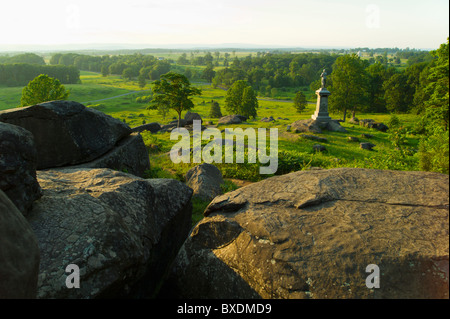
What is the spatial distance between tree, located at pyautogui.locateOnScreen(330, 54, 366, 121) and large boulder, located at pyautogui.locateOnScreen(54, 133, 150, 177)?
40.6 m

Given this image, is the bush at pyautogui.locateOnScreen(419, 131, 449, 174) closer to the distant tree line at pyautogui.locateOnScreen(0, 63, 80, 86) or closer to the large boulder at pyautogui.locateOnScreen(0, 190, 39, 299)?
the large boulder at pyautogui.locateOnScreen(0, 190, 39, 299)

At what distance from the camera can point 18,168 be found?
6570mm

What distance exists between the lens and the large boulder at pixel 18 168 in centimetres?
629

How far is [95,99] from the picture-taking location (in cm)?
11400

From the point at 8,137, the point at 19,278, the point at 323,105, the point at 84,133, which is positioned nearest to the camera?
the point at 19,278

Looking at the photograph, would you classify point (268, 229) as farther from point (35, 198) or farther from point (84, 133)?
Result: point (84, 133)

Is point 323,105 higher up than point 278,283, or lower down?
higher up

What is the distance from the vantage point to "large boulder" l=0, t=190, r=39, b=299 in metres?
4.06

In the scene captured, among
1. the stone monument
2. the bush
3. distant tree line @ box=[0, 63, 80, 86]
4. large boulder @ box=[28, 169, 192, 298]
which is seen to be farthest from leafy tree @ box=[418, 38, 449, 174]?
distant tree line @ box=[0, 63, 80, 86]

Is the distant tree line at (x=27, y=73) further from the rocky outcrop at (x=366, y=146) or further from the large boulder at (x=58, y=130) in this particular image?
the rocky outcrop at (x=366, y=146)

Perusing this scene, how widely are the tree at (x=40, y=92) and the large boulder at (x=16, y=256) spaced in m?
41.7

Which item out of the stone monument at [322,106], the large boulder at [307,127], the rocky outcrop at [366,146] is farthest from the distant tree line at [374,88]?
the rocky outcrop at [366,146]
